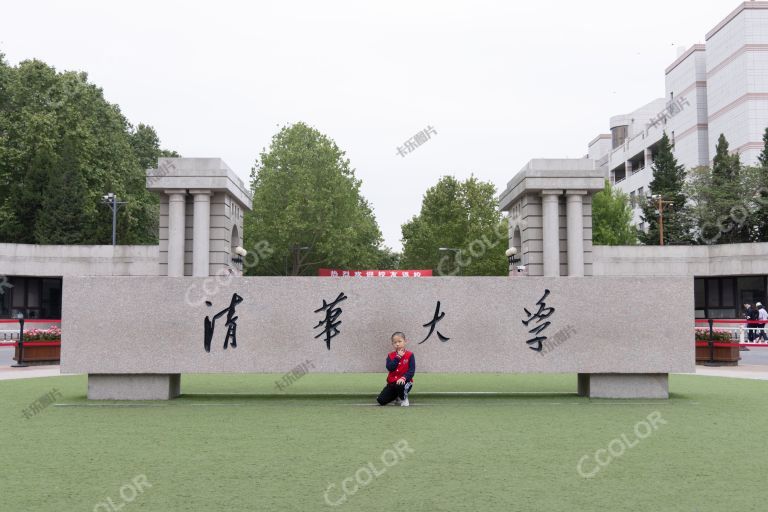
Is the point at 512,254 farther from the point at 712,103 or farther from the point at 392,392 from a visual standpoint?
the point at 712,103

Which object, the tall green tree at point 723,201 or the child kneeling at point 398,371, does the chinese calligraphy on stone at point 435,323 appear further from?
the tall green tree at point 723,201

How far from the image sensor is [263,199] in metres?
46.8

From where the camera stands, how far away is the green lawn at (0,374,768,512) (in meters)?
5.31

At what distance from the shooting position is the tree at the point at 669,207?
169 feet

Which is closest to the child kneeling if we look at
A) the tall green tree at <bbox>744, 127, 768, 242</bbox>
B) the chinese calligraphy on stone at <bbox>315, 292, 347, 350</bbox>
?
the chinese calligraphy on stone at <bbox>315, 292, 347, 350</bbox>

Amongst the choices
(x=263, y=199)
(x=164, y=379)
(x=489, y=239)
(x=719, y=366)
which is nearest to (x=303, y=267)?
(x=263, y=199)

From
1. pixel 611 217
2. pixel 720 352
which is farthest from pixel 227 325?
pixel 611 217

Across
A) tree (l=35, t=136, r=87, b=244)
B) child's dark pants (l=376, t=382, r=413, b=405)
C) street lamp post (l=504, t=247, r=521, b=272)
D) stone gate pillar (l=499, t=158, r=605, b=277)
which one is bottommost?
child's dark pants (l=376, t=382, r=413, b=405)

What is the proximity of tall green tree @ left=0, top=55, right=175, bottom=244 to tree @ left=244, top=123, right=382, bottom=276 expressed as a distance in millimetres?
9340

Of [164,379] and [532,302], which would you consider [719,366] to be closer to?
[532,302]

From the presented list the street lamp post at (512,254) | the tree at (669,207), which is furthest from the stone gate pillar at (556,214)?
the tree at (669,207)

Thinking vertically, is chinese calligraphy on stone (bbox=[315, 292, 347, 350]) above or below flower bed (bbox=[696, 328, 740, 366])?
above

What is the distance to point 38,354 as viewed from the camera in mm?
20281

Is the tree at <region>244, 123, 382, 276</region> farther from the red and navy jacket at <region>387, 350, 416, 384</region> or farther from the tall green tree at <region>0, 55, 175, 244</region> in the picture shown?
the red and navy jacket at <region>387, 350, 416, 384</region>
